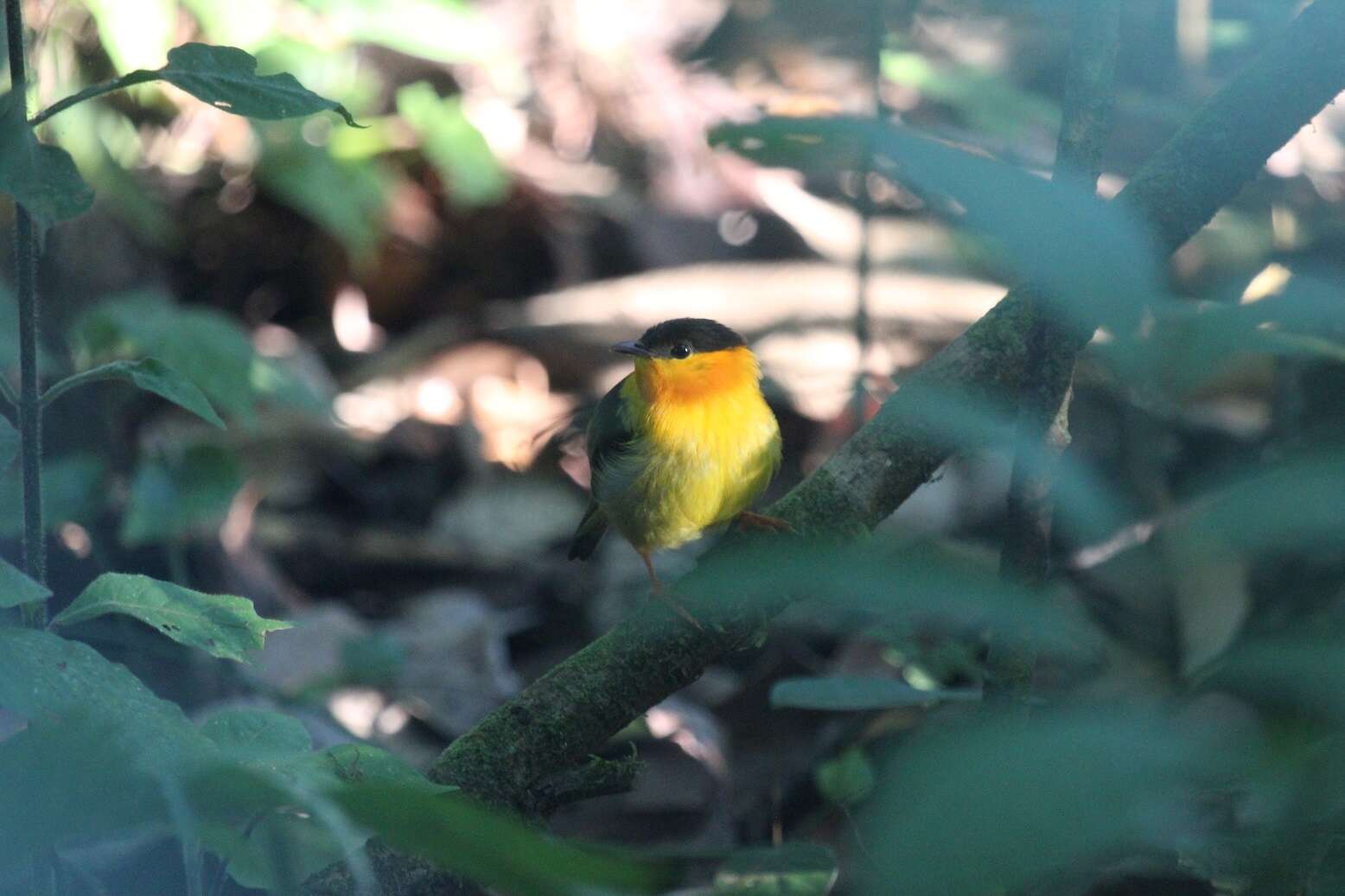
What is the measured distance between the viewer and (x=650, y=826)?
3410 mm

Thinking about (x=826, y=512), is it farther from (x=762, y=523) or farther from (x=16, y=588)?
(x=16, y=588)

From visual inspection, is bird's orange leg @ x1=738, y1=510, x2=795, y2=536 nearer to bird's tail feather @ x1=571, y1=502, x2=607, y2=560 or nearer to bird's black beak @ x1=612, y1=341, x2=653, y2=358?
bird's black beak @ x1=612, y1=341, x2=653, y2=358

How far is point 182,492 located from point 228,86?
7.86ft

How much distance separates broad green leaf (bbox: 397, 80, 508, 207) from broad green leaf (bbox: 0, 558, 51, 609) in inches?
177

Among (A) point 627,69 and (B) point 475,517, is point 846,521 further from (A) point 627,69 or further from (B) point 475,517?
(A) point 627,69

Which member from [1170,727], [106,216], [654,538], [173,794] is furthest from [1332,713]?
[106,216]

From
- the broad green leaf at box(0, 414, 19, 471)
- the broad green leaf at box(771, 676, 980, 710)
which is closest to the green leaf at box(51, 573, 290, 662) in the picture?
the broad green leaf at box(0, 414, 19, 471)

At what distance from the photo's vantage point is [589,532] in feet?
12.9

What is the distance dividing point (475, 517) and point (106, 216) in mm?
2341

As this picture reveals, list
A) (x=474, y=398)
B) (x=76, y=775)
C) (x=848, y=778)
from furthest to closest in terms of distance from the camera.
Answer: (x=474, y=398)
(x=848, y=778)
(x=76, y=775)

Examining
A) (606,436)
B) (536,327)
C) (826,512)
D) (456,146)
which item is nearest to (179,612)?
(826,512)

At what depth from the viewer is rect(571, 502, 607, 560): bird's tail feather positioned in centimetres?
377

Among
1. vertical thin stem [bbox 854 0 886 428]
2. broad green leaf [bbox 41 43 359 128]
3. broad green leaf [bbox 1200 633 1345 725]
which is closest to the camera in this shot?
broad green leaf [bbox 1200 633 1345 725]

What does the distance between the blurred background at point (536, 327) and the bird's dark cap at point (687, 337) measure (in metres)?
0.41
